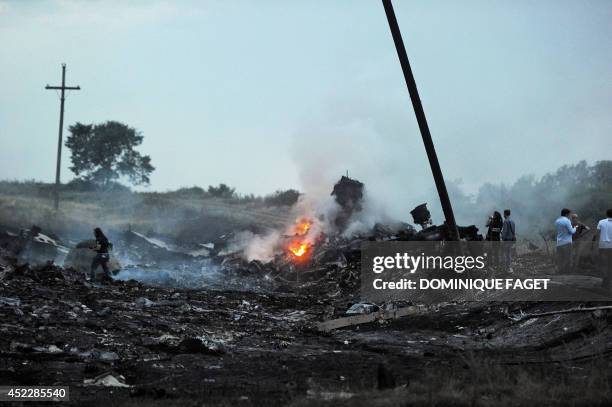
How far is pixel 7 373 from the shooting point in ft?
27.5

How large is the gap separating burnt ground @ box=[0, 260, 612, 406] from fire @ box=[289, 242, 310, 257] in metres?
8.30

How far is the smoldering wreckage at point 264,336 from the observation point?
8.20 metres

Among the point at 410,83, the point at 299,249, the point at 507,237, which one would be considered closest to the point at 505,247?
the point at 507,237

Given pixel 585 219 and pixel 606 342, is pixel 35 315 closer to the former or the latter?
pixel 606 342

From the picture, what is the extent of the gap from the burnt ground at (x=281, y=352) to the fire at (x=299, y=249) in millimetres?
8301

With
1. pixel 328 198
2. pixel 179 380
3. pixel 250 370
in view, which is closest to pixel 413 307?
pixel 250 370

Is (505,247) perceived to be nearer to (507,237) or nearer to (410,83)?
(507,237)

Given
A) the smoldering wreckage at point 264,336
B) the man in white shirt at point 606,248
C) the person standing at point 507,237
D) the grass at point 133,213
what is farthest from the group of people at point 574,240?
the grass at point 133,213

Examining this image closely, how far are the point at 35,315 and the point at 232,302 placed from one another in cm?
589

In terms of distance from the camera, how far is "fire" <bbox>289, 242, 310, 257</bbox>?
2535cm

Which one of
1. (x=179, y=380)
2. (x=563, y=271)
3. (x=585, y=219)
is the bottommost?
(x=179, y=380)

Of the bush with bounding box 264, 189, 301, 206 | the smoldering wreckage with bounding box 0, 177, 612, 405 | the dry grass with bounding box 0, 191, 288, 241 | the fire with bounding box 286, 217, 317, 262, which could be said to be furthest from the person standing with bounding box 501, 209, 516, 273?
the bush with bounding box 264, 189, 301, 206

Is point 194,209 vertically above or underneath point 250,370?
above

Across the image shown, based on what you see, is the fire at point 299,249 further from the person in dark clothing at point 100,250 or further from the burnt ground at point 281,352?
the burnt ground at point 281,352
